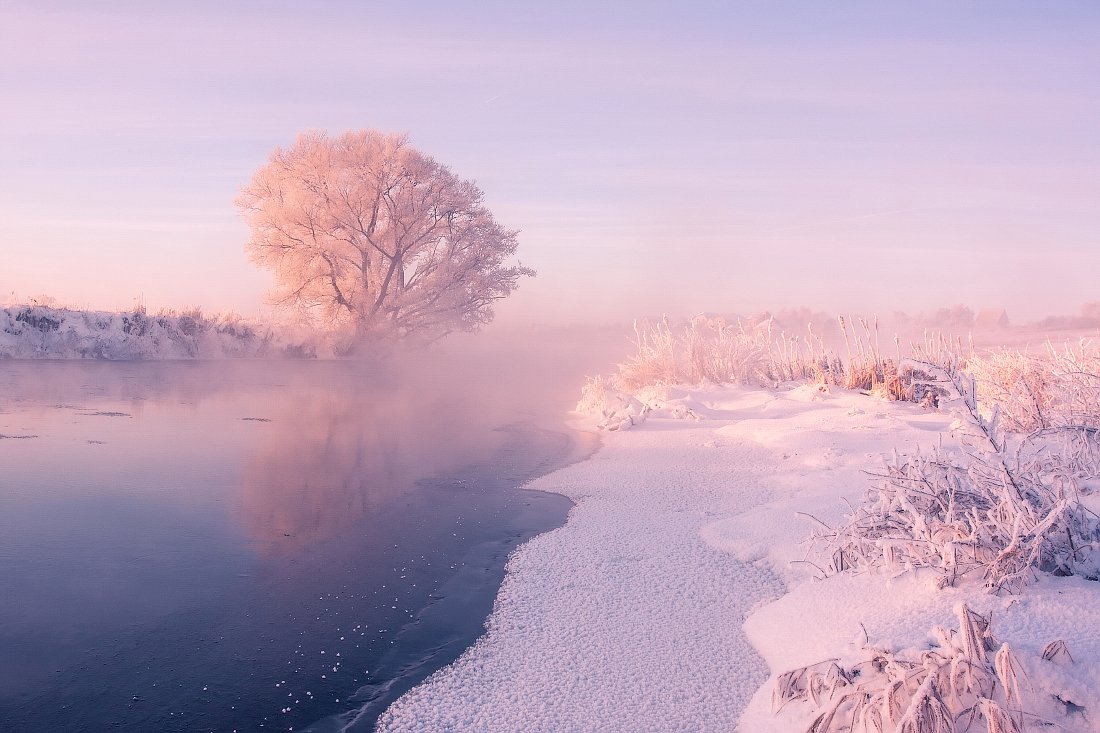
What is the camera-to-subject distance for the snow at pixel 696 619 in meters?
1.88

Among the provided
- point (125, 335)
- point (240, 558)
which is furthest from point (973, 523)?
point (125, 335)

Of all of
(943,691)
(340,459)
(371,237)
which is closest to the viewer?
(943,691)

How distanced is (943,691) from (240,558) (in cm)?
309

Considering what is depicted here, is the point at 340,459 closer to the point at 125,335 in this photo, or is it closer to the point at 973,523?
the point at 973,523

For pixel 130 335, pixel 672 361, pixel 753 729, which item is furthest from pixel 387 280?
pixel 753 729

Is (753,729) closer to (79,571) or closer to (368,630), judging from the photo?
(368,630)

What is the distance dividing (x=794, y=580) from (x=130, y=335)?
607 inches

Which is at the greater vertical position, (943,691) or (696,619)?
(943,691)

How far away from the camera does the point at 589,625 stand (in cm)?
268

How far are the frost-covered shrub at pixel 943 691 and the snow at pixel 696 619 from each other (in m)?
0.04

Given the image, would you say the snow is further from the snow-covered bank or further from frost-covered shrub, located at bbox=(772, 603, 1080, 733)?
the snow-covered bank

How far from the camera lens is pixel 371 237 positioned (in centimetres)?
1888

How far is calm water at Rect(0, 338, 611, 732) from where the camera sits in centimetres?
225

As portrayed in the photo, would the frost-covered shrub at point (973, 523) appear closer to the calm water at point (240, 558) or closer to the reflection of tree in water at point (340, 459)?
the calm water at point (240, 558)
